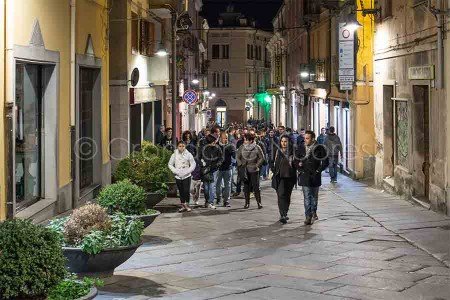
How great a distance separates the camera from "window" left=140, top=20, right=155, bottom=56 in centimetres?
2494

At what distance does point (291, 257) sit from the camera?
38.4 ft

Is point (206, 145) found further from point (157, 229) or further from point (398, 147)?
point (398, 147)

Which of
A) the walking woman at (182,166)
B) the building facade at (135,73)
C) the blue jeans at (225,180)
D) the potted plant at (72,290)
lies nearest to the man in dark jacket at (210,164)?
the blue jeans at (225,180)

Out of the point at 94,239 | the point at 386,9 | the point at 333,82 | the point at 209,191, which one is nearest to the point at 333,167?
the point at 386,9

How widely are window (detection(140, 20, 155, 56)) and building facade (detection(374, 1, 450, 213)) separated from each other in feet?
23.0

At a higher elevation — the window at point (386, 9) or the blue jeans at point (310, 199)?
the window at point (386, 9)

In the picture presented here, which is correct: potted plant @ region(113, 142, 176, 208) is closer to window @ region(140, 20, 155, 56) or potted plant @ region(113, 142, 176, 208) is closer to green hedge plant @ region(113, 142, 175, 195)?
green hedge plant @ region(113, 142, 175, 195)

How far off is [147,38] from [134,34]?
2.12 meters

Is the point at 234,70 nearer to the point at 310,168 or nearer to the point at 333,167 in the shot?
the point at 333,167

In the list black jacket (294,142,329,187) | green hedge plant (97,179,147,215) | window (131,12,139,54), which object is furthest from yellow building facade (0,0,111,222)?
window (131,12,139,54)

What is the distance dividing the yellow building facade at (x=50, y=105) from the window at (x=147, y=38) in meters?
6.26

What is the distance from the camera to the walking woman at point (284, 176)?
15539 millimetres

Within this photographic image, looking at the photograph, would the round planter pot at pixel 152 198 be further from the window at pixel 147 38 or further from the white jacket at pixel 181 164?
the window at pixel 147 38

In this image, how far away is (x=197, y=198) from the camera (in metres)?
19.2
